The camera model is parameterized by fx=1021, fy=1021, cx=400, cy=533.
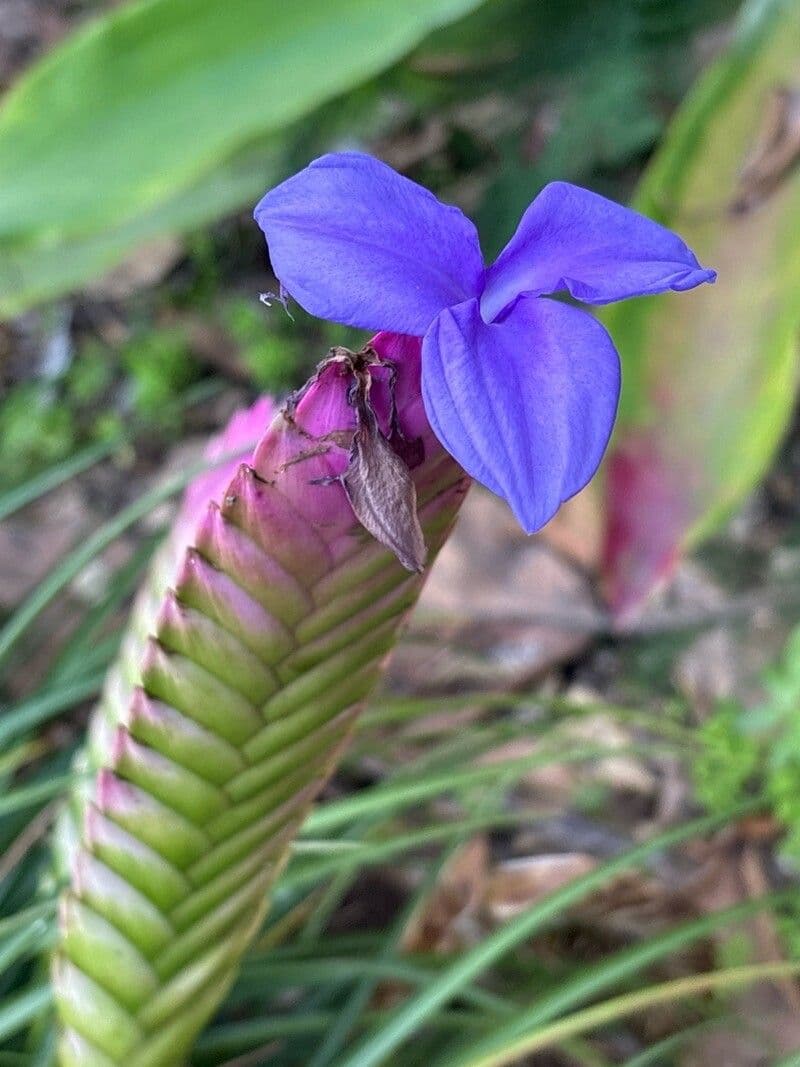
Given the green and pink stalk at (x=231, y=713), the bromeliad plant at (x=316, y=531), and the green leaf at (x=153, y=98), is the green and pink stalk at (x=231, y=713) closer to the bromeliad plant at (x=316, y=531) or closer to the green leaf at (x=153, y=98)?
the bromeliad plant at (x=316, y=531)

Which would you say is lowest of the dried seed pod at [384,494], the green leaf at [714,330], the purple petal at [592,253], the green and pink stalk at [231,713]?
the green leaf at [714,330]

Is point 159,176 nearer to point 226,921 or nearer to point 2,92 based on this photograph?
point 226,921

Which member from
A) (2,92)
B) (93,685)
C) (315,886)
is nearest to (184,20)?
(93,685)

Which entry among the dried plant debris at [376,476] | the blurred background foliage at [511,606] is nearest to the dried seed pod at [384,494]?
the dried plant debris at [376,476]

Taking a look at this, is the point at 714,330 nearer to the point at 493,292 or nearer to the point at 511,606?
the point at 511,606

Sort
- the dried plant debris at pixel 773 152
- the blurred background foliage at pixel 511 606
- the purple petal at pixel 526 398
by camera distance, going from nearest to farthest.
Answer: the purple petal at pixel 526 398
the blurred background foliage at pixel 511 606
the dried plant debris at pixel 773 152

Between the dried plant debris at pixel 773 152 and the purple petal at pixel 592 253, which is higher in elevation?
the purple petal at pixel 592 253

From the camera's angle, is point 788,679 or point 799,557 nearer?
point 788,679

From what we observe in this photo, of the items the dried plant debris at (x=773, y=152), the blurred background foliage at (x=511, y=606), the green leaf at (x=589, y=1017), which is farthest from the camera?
the dried plant debris at (x=773, y=152)
